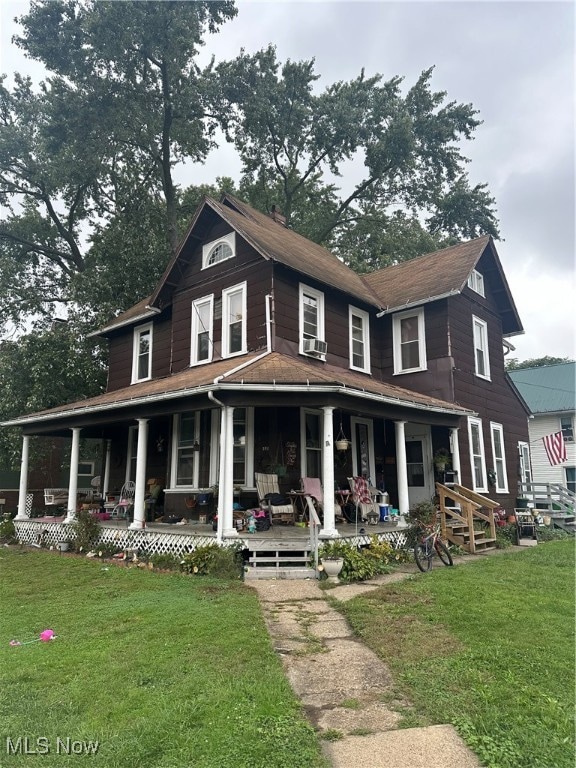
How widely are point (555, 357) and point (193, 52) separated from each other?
46539 millimetres

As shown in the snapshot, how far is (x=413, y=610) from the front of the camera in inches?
254

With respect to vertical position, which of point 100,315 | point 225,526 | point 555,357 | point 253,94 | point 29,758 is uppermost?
point 253,94

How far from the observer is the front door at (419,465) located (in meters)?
14.1

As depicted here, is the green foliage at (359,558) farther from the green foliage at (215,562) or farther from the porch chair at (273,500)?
the porch chair at (273,500)

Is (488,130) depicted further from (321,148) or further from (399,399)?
(399,399)

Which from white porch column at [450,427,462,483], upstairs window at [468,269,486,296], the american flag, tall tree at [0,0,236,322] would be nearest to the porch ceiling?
white porch column at [450,427,462,483]

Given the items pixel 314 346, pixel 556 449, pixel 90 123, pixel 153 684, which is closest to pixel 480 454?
pixel 556 449

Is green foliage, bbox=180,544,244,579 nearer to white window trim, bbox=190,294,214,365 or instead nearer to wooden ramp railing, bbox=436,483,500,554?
wooden ramp railing, bbox=436,483,500,554

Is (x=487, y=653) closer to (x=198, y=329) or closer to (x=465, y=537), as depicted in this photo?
(x=465, y=537)

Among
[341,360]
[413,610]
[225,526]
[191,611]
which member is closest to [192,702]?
[191,611]

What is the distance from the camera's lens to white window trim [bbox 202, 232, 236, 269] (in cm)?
1360

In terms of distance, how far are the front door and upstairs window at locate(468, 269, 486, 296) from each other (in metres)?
4.80

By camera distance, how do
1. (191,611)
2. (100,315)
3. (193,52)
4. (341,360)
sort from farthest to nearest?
1. (193,52)
2. (100,315)
3. (341,360)
4. (191,611)

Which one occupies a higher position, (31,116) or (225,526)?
(31,116)
